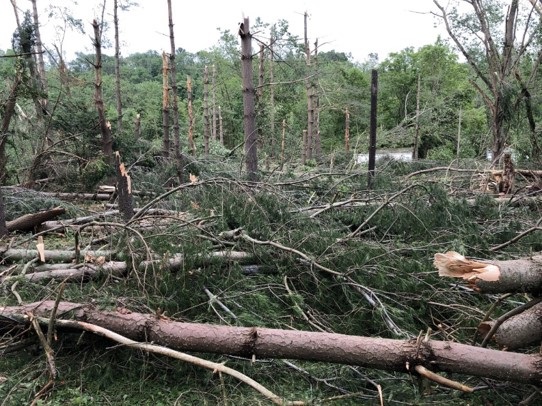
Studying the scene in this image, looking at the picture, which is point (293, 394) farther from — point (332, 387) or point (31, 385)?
point (31, 385)

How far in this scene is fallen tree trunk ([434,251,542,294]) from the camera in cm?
231

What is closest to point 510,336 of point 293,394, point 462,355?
point 462,355

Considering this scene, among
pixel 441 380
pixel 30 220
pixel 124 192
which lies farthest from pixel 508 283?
pixel 30 220

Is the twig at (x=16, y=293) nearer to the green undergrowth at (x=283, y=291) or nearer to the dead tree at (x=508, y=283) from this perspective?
the green undergrowth at (x=283, y=291)

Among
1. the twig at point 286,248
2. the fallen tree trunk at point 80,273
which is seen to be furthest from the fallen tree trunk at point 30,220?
the twig at point 286,248

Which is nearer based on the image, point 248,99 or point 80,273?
point 80,273

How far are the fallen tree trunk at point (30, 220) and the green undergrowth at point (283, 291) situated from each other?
39.0 inches

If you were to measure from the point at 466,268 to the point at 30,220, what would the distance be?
496cm

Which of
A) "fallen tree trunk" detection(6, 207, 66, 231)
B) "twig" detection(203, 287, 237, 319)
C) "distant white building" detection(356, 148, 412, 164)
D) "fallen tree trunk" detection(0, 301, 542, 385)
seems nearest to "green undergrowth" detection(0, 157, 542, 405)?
"twig" detection(203, 287, 237, 319)

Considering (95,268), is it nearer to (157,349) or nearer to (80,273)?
(80,273)

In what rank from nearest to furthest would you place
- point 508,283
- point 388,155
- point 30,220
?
point 508,283 → point 30,220 → point 388,155

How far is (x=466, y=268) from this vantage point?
2.35 meters

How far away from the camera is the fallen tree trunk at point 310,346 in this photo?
2328 mm

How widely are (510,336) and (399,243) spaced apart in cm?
174
